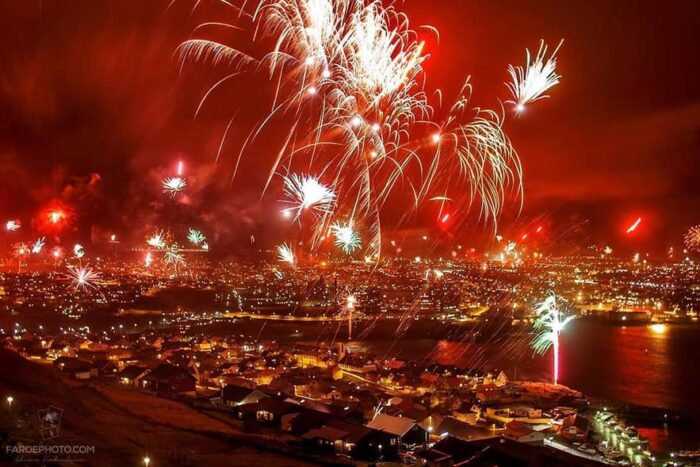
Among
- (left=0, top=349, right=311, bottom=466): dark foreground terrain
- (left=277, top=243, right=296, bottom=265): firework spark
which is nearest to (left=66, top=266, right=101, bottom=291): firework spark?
(left=277, top=243, right=296, bottom=265): firework spark

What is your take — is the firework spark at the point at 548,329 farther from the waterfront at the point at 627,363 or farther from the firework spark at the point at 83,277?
the firework spark at the point at 83,277

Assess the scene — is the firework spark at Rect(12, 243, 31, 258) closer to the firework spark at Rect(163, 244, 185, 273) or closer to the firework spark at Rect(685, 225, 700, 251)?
the firework spark at Rect(163, 244, 185, 273)

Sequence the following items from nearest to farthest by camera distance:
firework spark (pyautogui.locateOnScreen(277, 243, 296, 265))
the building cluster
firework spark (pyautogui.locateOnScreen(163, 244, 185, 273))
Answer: the building cluster
firework spark (pyautogui.locateOnScreen(277, 243, 296, 265))
firework spark (pyautogui.locateOnScreen(163, 244, 185, 273))

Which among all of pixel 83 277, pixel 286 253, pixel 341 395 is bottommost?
pixel 341 395

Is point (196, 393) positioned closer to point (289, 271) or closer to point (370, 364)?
point (370, 364)

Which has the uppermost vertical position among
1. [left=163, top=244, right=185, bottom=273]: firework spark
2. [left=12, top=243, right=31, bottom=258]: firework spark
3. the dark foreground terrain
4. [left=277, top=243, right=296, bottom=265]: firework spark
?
[left=163, top=244, right=185, bottom=273]: firework spark

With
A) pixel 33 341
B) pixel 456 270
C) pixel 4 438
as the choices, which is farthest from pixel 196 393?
pixel 456 270

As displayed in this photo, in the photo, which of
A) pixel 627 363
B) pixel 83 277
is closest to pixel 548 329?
pixel 627 363

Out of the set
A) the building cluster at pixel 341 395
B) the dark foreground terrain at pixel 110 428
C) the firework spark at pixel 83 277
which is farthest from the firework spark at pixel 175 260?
the dark foreground terrain at pixel 110 428

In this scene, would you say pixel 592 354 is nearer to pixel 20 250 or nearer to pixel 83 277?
pixel 83 277
